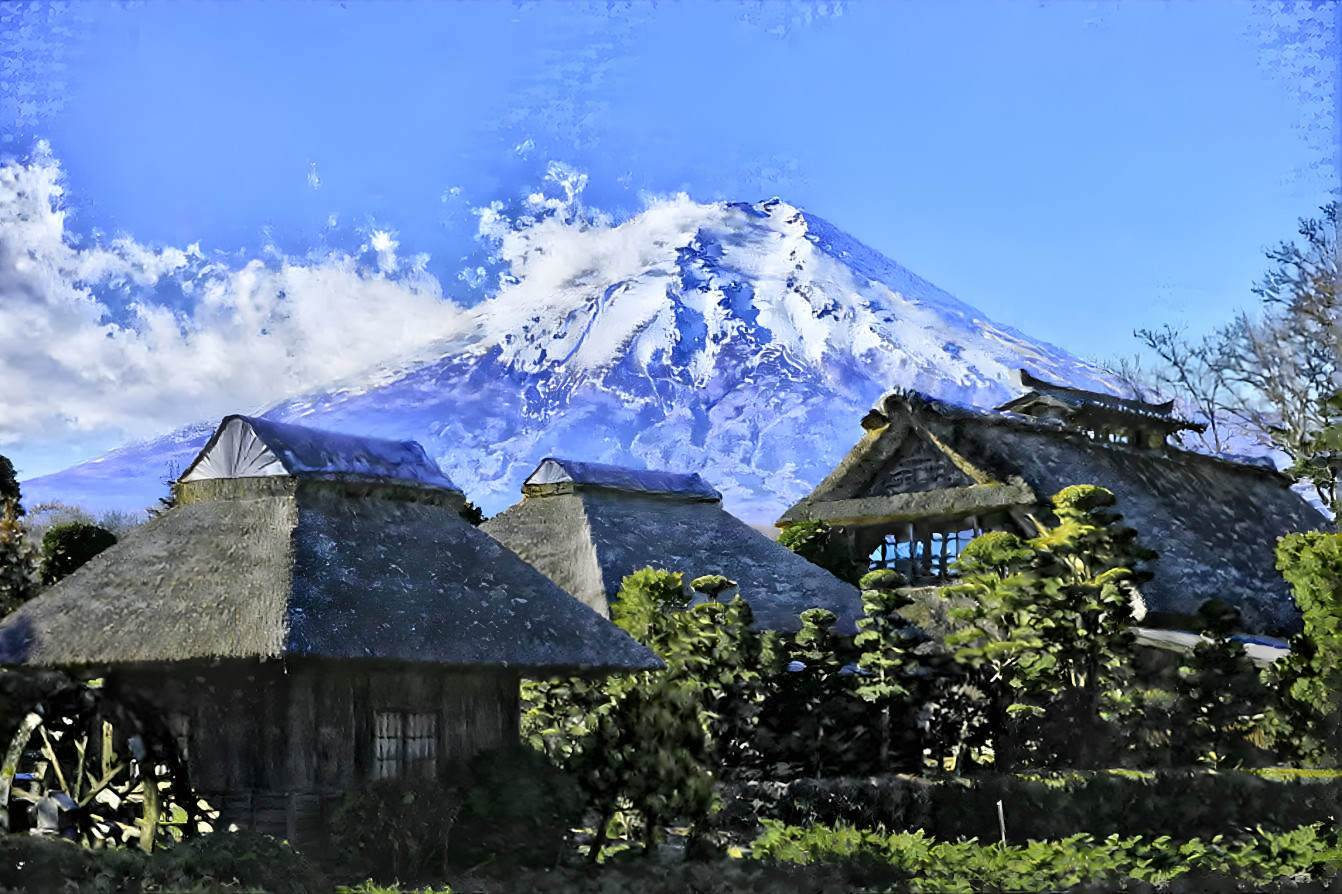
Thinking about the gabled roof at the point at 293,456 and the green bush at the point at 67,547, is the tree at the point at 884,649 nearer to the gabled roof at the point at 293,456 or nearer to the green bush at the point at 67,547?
the gabled roof at the point at 293,456

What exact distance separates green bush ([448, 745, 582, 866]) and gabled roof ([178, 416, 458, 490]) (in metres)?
4.92

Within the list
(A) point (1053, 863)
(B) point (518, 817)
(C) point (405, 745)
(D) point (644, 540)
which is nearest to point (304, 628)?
(C) point (405, 745)

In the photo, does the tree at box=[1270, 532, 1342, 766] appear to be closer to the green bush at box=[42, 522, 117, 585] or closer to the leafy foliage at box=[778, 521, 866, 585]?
the leafy foliage at box=[778, 521, 866, 585]

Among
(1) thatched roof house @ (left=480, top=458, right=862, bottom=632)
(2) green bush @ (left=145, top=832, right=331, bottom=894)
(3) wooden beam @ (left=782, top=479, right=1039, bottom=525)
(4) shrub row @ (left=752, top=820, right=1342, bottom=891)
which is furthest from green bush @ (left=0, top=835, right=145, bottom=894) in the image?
(3) wooden beam @ (left=782, top=479, right=1039, bottom=525)

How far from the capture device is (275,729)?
48.7 feet

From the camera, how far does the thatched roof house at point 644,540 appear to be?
26.5m

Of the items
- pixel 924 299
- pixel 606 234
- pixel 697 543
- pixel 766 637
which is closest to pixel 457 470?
pixel 606 234

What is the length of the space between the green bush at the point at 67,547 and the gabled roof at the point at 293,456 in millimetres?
10163

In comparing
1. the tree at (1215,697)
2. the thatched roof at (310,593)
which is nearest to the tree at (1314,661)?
the tree at (1215,697)

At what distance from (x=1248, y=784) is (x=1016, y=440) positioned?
10870mm

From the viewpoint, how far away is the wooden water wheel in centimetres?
1373

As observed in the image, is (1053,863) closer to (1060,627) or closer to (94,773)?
(1060,627)

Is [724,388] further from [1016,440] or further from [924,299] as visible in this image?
[1016,440]

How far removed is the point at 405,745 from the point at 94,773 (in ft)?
12.8
